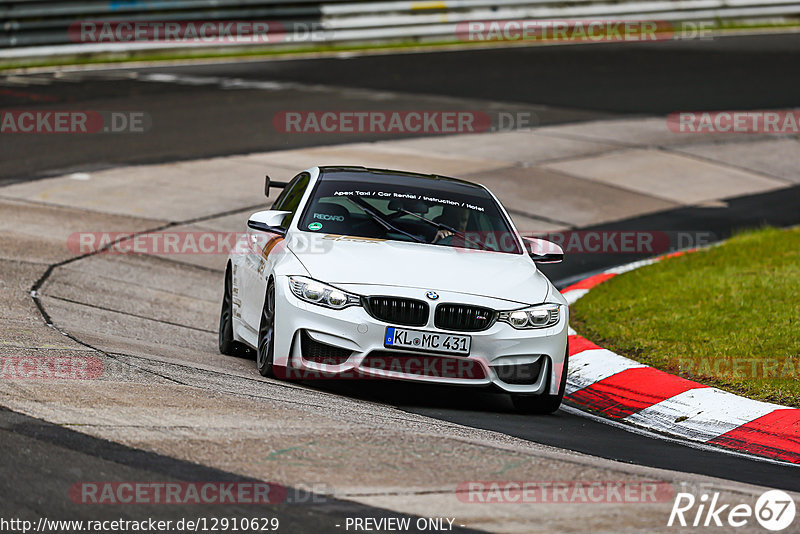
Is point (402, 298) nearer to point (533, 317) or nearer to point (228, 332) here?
point (533, 317)

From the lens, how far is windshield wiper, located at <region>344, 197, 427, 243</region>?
9023mm

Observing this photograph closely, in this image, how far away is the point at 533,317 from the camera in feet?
27.1

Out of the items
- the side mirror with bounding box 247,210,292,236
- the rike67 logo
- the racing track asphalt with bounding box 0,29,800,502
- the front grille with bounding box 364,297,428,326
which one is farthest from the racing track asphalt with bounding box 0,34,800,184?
the rike67 logo

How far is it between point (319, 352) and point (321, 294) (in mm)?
360

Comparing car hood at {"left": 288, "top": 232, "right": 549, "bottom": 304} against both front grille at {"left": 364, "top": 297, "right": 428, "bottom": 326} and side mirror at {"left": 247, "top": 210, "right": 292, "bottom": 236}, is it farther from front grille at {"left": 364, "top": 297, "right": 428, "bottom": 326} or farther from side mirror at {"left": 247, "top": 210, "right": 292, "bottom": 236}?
A: side mirror at {"left": 247, "top": 210, "right": 292, "bottom": 236}

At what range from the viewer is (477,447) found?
21.2ft

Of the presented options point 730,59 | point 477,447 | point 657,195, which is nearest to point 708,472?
point 477,447

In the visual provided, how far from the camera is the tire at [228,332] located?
9695 mm

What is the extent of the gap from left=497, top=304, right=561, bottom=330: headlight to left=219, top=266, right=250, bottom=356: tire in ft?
7.83

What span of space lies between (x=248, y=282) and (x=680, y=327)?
3.53m

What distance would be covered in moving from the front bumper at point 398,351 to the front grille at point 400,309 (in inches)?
1.8

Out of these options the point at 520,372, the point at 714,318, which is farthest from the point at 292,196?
the point at 714,318

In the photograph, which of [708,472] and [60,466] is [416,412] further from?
[60,466]

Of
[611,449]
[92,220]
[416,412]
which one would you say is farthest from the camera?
[92,220]
